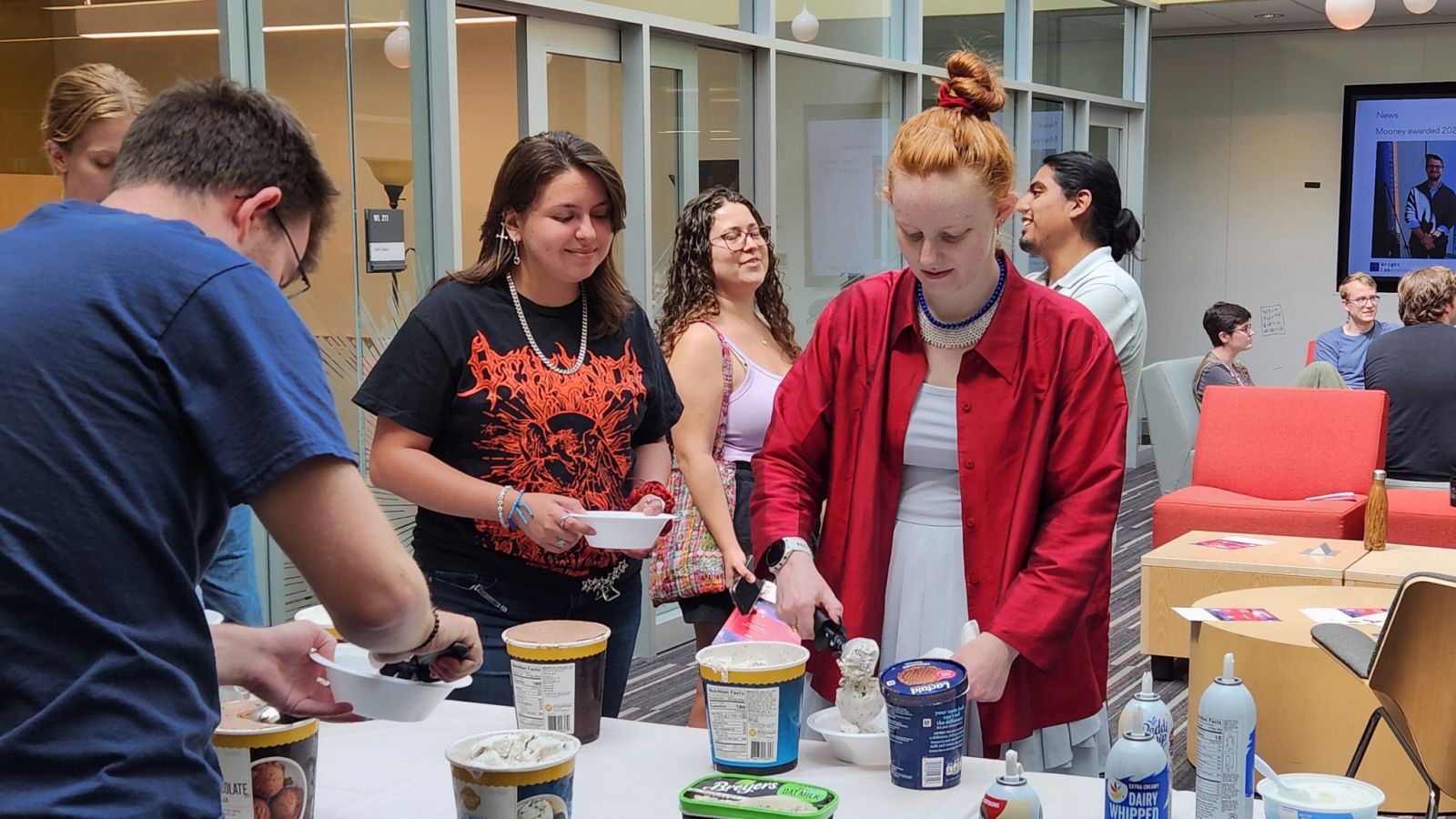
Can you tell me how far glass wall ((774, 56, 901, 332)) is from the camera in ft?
22.0

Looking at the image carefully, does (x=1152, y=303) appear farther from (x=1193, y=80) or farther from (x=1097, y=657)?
(x=1097, y=657)

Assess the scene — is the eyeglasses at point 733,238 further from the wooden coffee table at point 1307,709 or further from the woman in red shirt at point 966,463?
the wooden coffee table at point 1307,709

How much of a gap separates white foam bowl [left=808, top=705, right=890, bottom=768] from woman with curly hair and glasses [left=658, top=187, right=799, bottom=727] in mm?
1085

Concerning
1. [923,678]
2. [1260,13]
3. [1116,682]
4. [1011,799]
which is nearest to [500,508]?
[923,678]

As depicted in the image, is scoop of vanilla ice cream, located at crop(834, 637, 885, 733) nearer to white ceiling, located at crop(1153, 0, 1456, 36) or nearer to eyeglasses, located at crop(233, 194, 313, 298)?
eyeglasses, located at crop(233, 194, 313, 298)

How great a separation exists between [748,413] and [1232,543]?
107 inches

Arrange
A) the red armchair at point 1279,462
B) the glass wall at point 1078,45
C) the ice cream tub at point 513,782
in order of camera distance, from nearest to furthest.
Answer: the ice cream tub at point 513,782 < the red armchair at point 1279,462 < the glass wall at point 1078,45

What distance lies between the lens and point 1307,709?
374 centimetres

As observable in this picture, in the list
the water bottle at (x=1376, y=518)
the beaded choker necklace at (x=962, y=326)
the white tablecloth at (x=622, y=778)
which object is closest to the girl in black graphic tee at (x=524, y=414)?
the white tablecloth at (x=622, y=778)

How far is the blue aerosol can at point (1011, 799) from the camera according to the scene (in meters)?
1.48

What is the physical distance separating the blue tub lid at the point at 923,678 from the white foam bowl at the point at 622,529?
1.74 ft

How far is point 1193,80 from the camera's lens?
1195 centimetres

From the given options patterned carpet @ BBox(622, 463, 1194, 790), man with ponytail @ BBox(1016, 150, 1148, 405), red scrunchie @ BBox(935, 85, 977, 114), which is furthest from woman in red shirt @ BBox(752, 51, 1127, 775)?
patterned carpet @ BBox(622, 463, 1194, 790)

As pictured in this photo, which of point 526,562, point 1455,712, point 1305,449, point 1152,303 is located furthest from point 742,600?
point 1152,303
